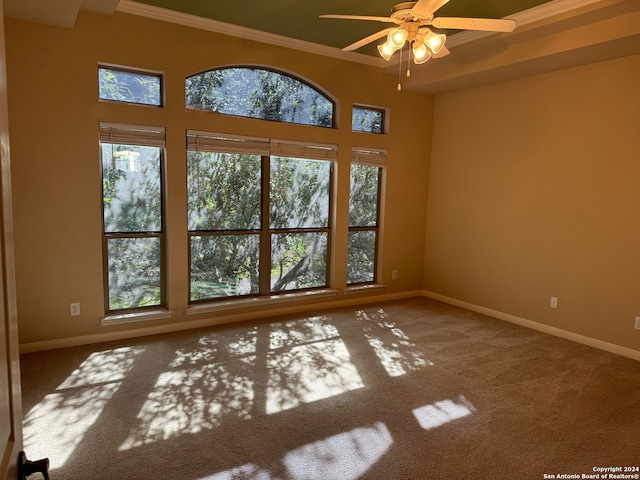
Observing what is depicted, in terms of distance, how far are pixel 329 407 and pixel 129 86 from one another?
3.19m

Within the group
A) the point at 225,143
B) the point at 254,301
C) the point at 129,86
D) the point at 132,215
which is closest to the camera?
the point at 129,86

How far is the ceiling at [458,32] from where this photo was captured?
326 centimetres

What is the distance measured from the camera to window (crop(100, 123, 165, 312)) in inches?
150

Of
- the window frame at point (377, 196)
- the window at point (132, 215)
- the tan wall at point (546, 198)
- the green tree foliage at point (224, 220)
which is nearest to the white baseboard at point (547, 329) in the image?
the tan wall at point (546, 198)

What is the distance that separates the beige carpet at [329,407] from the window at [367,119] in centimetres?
245

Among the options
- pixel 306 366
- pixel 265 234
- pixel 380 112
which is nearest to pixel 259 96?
pixel 265 234

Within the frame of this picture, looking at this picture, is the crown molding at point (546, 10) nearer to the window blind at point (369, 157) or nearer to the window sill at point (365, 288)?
the window blind at point (369, 157)

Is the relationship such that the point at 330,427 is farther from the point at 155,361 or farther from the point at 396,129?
the point at 396,129

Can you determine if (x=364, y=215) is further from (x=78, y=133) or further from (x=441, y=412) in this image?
(x=78, y=133)

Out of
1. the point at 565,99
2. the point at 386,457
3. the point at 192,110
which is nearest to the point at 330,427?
the point at 386,457

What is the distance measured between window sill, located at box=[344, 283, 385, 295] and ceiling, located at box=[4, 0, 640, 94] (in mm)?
2603

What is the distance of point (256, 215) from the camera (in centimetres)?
463

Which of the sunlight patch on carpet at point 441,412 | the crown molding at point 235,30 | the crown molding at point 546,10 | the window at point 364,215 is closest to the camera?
the sunlight patch on carpet at point 441,412

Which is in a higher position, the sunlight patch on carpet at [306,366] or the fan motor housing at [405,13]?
the fan motor housing at [405,13]
